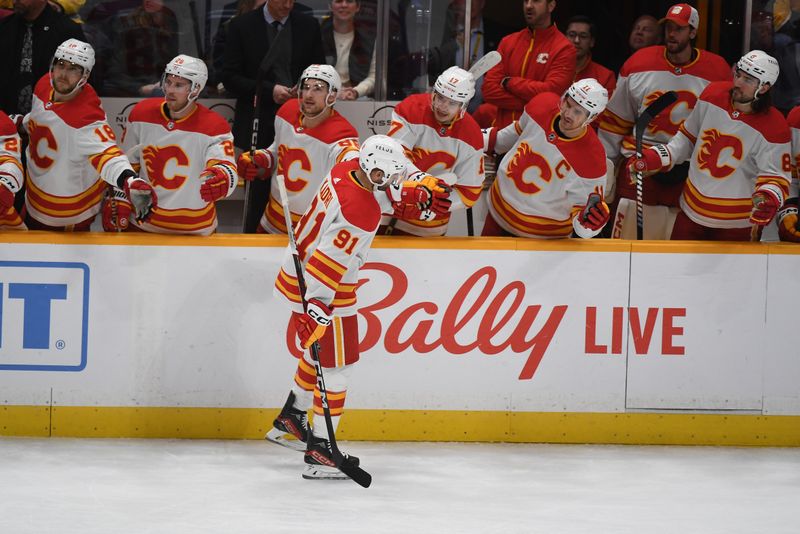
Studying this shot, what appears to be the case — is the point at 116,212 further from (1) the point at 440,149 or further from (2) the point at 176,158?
(1) the point at 440,149

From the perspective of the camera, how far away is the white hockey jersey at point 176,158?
5.29 meters

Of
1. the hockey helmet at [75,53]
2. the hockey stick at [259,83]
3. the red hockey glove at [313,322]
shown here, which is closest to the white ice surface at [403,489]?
the red hockey glove at [313,322]

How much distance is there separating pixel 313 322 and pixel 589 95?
1571 mm

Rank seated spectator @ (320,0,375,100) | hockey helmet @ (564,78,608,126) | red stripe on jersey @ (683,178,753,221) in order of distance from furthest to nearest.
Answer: seated spectator @ (320,0,375,100) → red stripe on jersey @ (683,178,753,221) → hockey helmet @ (564,78,608,126)

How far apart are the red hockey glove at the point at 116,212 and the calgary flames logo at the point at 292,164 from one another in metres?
0.67

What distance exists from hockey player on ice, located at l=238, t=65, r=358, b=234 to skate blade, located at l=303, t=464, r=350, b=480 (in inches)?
47.0

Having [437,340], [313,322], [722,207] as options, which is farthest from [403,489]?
[722,207]

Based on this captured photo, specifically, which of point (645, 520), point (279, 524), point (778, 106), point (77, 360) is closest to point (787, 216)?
point (778, 106)

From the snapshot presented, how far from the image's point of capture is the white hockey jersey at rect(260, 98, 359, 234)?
5363 millimetres

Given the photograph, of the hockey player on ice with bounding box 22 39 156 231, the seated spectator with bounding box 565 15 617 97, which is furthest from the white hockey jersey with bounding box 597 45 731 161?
the hockey player on ice with bounding box 22 39 156 231

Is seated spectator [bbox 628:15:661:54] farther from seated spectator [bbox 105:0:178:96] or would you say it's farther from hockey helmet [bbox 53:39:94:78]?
hockey helmet [bbox 53:39:94:78]

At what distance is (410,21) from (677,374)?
2374mm

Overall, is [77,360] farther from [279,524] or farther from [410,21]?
[410,21]

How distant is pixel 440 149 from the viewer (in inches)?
211
